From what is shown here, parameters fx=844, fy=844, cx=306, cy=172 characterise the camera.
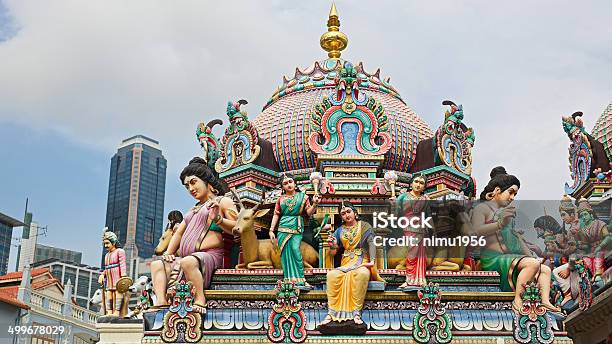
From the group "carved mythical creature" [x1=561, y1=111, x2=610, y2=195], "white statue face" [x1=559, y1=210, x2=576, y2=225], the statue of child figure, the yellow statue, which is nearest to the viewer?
the yellow statue

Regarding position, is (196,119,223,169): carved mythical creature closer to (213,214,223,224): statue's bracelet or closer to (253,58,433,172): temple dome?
(253,58,433,172): temple dome

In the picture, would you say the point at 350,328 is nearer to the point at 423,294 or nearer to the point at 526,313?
the point at 423,294

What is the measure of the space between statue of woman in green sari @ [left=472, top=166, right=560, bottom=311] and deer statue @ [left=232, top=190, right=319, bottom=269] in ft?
10.6

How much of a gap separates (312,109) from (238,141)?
7.73 feet

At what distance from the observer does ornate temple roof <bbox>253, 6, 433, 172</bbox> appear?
879 inches

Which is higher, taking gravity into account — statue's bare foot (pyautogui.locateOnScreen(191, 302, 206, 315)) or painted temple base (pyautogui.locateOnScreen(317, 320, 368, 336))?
statue's bare foot (pyautogui.locateOnScreen(191, 302, 206, 315))

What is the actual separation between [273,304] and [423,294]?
262 cm

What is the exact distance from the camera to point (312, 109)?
22.6 m

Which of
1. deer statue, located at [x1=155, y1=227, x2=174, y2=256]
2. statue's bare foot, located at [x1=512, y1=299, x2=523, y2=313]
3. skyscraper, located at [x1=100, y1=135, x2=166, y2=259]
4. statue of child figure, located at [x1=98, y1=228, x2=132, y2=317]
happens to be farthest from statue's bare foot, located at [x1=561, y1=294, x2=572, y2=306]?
skyscraper, located at [x1=100, y1=135, x2=166, y2=259]

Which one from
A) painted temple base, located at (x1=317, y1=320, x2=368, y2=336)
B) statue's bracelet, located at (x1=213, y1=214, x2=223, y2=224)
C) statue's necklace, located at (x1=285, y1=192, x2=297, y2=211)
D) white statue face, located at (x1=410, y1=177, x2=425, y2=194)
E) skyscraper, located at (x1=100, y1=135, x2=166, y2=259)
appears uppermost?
skyscraper, located at (x1=100, y1=135, x2=166, y2=259)

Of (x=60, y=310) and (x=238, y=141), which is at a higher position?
(x=238, y=141)

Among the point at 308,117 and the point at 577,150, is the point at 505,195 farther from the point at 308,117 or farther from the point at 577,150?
the point at 577,150

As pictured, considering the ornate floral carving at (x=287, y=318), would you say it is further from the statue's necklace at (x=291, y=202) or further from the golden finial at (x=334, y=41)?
the golden finial at (x=334, y=41)

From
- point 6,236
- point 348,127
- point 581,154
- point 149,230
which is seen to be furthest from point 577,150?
point 149,230
